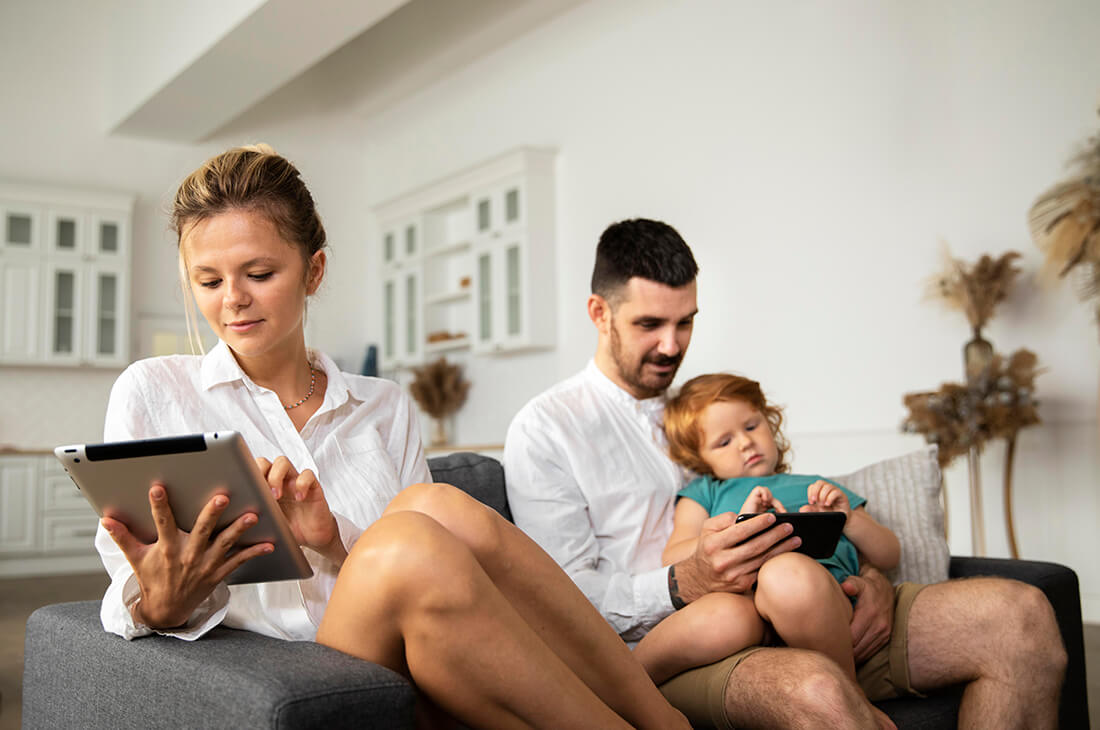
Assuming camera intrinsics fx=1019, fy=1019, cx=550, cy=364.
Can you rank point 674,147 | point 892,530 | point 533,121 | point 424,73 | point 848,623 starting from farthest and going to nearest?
1. point 424,73
2. point 533,121
3. point 674,147
4. point 892,530
5. point 848,623

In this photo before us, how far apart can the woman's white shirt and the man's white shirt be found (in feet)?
0.99

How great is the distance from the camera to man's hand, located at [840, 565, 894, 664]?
1761 millimetres

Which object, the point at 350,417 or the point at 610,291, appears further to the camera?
the point at 610,291

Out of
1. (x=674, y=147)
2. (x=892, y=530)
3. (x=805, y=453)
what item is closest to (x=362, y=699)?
(x=892, y=530)

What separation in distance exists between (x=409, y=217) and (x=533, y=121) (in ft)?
4.63

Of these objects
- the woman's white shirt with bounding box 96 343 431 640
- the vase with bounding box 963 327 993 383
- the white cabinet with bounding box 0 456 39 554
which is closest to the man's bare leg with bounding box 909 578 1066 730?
the woman's white shirt with bounding box 96 343 431 640

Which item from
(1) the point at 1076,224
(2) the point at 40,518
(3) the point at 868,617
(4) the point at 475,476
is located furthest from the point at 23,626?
(1) the point at 1076,224

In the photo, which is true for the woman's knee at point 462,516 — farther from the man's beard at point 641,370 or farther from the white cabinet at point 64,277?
the white cabinet at point 64,277

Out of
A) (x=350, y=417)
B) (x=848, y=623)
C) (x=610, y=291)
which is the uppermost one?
(x=610, y=291)

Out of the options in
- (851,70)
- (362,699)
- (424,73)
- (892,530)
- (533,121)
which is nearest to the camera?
(362,699)

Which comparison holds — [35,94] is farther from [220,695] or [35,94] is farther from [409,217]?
[220,695]

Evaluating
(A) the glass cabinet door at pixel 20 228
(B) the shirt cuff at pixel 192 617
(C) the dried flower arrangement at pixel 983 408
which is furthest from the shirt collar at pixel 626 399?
(A) the glass cabinet door at pixel 20 228

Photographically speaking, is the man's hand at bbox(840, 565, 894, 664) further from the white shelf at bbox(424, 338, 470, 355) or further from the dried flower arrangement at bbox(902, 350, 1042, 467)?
the white shelf at bbox(424, 338, 470, 355)

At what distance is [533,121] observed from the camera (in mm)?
6738
